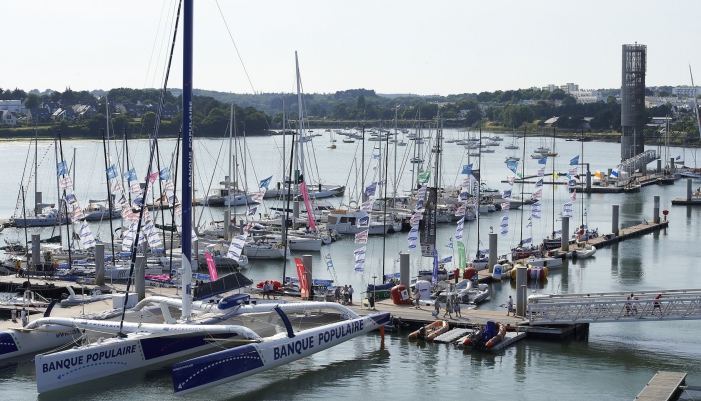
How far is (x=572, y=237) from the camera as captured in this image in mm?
69375


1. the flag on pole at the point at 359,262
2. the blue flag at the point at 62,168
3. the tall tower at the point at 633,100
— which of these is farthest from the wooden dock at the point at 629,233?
the tall tower at the point at 633,100

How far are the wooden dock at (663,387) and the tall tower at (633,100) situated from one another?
108 m

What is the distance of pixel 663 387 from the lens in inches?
1208

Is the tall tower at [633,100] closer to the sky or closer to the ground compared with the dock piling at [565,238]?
closer to the sky

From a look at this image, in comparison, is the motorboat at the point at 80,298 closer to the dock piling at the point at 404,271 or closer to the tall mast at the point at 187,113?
the tall mast at the point at 187,113

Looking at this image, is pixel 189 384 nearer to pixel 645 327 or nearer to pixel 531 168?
pixel 645 327

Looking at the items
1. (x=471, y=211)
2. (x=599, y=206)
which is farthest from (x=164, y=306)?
(x=599, y=206)

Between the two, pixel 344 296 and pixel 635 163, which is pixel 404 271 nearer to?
pixel 344 296

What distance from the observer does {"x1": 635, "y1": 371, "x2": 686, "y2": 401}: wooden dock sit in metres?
29.8

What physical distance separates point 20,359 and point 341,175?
332 ft

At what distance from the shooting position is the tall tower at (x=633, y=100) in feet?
445

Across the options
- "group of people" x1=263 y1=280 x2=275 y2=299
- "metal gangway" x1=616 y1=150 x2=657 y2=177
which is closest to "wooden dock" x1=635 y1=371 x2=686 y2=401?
"group of people" x1=263 y1=280 x2=275 y2=299

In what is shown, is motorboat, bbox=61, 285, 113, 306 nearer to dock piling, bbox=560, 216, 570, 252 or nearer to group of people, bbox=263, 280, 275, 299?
group of people, bbox=263, 280, 275, 299

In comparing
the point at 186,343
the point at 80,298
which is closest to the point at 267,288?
the point at 80,298
